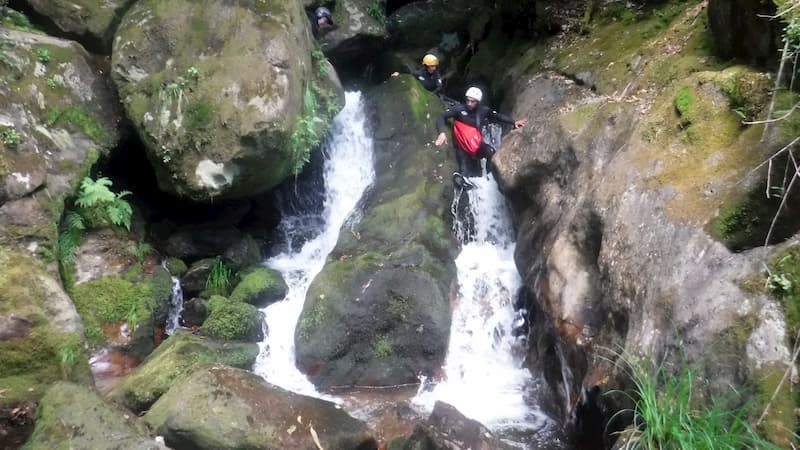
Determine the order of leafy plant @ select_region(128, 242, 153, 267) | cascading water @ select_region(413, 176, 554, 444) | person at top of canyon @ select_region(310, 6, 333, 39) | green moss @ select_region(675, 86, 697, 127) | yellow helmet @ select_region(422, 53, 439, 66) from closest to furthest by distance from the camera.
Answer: green moss @ select_region(675, 86, 697, 127) < cascading water @ select_region(413, 176, 554, 444) < leafy plant @ select_region(128, 242, 153, 267) < person at top of canyon @ select_region(310, 6, 333, 39) < yellow helmet @ select_region(422, 53, 439, 66)

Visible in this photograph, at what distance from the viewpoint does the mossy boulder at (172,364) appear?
5914 mm

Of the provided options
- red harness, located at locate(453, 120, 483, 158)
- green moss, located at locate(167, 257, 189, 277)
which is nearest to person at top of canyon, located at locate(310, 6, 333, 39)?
red harness, located at locate(453, 120, 483, 158)

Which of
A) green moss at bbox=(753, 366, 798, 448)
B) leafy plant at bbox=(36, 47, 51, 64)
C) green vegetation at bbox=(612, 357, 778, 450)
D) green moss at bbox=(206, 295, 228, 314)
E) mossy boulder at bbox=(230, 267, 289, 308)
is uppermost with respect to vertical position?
leafy plant at bbox=(36, 47, 51, 64)

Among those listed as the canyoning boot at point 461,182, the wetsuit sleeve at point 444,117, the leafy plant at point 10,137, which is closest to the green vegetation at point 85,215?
the leafy plant at point 10,137

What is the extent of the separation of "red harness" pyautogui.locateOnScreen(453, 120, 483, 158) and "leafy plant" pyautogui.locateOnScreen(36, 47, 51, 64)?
20.3 feet

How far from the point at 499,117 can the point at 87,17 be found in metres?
6.47

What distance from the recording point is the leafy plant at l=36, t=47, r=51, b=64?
7.32 m

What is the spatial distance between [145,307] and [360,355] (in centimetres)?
288

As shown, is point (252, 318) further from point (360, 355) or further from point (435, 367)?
point (435, 367)

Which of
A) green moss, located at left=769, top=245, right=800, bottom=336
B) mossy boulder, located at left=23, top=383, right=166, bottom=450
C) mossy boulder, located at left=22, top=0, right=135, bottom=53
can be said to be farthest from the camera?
mossy boulder, located at left=22, top=0, right=135, bottom=53

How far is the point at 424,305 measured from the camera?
7.55 m

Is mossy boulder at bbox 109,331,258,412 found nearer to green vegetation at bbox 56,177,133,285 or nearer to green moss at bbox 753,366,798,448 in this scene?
green vegetation at bbox 56,177,133,285

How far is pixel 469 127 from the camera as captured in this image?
9812mm

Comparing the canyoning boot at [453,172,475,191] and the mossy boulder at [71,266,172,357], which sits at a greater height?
the mossy boulder at [71,266,172,357]
